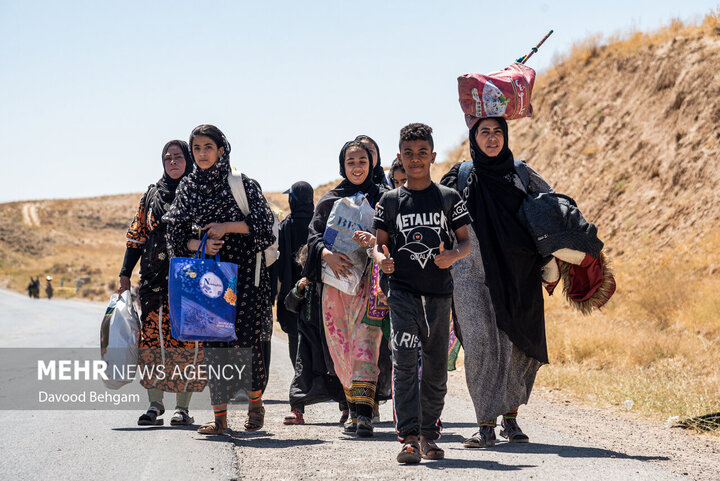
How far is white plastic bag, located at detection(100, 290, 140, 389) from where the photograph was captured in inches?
284

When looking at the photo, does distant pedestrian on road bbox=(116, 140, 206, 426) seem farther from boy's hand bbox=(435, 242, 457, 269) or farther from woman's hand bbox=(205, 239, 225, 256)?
boy's hand bbox=(435, 242, 457, 269)

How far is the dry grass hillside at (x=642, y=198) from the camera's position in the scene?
413 inches

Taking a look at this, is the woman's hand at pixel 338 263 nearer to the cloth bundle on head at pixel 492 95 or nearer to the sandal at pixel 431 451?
the cloth bundle on head at pixel 492 95

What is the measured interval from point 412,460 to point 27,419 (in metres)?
3.82

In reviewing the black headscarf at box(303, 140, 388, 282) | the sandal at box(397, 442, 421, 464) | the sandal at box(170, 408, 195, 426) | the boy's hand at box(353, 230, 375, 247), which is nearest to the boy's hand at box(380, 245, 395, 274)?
the boy's hand at box(353, 230, 375, 247)

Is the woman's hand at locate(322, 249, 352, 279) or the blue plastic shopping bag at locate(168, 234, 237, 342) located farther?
the woman's hand at locate(322, 249, 352, 279)

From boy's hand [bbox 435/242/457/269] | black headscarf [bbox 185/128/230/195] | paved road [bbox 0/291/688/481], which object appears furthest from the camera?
black headscarf [bbox 185/128/230/195]

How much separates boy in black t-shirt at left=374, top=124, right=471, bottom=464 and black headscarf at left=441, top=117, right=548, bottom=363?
733 millimetres

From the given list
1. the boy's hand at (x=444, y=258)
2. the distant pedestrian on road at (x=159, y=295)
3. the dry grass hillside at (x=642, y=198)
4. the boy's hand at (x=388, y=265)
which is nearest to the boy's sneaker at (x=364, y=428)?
the distant pedestrian on road at (x=159, y=295)

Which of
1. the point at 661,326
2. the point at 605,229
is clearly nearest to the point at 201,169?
the point at 661,326

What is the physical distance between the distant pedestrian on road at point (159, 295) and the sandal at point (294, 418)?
86 centimetres

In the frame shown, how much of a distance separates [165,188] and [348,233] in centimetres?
172

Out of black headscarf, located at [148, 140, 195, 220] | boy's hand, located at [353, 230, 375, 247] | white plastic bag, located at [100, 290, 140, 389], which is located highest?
black headscarf, located at [148, 140, 195, 220]

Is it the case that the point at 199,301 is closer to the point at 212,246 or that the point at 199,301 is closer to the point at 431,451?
the point at 212,246
